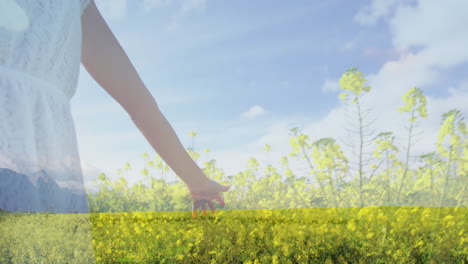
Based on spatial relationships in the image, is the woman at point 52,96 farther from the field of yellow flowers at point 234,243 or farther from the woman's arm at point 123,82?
the field of yellow flowers at point 234,243

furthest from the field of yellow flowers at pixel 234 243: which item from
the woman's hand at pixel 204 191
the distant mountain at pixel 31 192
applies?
the distant mountain at pixel 31 192

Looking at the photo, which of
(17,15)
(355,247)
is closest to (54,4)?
(17,15)

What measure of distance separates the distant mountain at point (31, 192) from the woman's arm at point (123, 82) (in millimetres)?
402

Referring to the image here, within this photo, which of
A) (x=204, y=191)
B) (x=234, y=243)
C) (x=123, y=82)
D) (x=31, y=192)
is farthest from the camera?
(x=234, y=243)

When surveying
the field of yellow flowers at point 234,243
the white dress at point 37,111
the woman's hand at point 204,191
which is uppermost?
the white dress at point 37,111

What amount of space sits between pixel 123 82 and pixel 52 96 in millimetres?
300

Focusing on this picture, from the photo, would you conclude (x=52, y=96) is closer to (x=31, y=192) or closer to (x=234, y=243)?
(x=31, y=192)

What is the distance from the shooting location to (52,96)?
4.04 feet

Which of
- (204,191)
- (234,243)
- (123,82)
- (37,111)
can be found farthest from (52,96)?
(234,243)

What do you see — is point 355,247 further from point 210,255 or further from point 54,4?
point 54,4

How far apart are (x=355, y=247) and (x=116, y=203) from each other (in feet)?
12.0

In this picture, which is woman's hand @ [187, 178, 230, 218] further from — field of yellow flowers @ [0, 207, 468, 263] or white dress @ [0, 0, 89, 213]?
white dress @ [0, 0, 89, 213]

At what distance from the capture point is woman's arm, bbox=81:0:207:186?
1470 mm

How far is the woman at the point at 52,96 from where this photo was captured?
109cm
